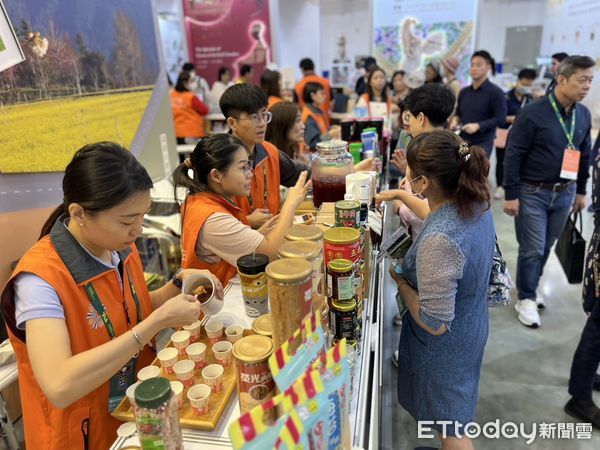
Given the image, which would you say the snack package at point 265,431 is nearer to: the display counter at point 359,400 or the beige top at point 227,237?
the display counter at point 359,400

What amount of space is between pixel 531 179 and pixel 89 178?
2822 millimetres

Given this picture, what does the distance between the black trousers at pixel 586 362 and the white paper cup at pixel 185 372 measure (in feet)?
6.57

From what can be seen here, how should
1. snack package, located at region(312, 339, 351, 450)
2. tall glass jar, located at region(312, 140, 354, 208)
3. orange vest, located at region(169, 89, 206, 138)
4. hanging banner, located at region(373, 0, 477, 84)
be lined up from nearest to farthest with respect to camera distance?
snack package, located at region(312, 339, 351, 450)
tall glass jar, located at region(312, 140, 354, 208)
orange vest, located at region(169, 89, 206, 138)
hanging banner, located at region(373, 0, 477, 84)

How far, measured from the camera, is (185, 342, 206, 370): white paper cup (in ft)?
3.94

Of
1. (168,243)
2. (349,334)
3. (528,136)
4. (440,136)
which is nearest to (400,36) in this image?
(528,136)

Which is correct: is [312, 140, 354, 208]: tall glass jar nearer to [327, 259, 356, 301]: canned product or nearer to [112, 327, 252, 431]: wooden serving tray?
[327, 259, 356, 301]: canned product

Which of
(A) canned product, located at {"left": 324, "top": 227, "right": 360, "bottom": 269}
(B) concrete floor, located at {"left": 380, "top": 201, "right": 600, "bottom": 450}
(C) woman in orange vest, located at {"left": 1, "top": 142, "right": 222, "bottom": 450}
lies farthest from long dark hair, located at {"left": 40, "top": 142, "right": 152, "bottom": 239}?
(B) concrete floor, located at {"left": 380, "top": 201, "right": 600, "bottom": 450}

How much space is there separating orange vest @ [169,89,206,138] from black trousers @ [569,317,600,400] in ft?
17.1

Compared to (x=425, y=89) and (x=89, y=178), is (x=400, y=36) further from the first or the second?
(x=89, y=178)

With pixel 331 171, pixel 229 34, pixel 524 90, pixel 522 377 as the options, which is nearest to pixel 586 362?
pixel 522 377

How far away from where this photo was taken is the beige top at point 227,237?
5.42ft

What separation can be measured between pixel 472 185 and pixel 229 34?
689cm

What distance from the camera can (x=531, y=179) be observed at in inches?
116

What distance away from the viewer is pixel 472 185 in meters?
1.42
